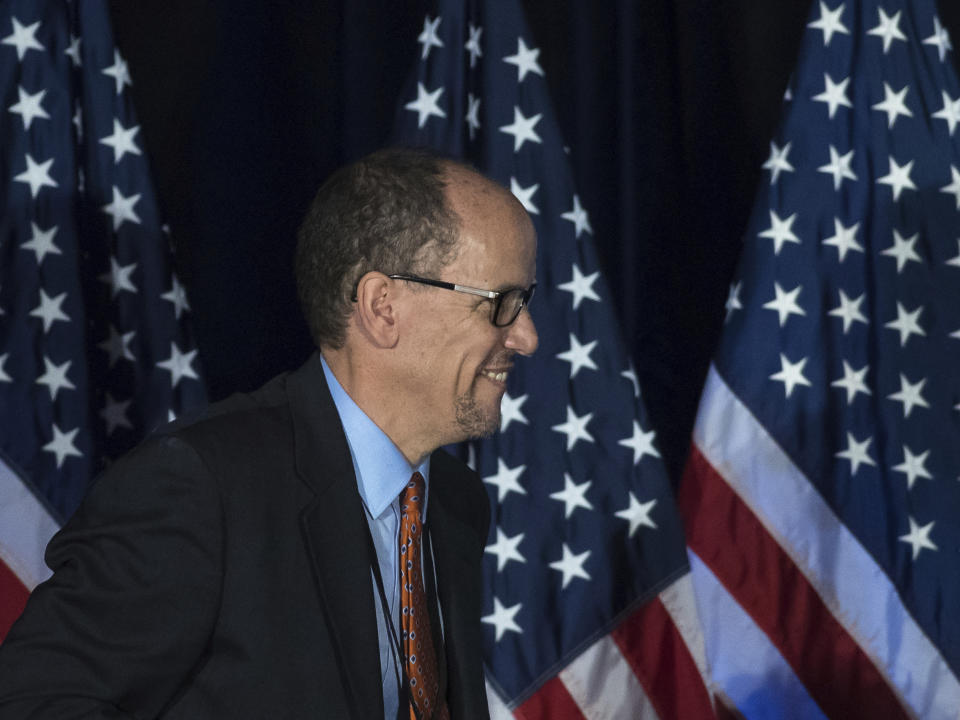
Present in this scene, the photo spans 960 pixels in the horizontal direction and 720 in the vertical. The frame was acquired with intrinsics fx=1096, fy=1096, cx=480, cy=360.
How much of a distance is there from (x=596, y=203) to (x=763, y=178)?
0.50 m

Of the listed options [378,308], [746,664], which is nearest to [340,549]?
[378,308]

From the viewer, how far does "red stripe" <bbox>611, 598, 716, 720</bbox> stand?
2945 mm

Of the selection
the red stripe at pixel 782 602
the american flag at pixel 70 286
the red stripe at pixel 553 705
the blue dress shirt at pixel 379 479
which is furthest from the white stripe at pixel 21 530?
the red stripe at pixel 782 602

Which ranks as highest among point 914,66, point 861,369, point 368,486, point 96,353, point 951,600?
point 914,66

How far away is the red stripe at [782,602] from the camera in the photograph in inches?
117

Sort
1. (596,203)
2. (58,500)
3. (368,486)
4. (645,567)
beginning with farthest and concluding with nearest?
(596,203) < (645,567) < (58,500) < (368,486)

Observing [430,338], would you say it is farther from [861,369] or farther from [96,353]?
[861,369]

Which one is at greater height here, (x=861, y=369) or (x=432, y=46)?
(x=432, y=46)

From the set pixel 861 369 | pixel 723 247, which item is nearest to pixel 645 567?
pixel 861 369

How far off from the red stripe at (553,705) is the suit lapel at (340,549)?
1.57 m

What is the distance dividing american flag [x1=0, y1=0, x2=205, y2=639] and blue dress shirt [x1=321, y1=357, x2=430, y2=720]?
136cm

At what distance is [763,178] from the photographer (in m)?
3.08

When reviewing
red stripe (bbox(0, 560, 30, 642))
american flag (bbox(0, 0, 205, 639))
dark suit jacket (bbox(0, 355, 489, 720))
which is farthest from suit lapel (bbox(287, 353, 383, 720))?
red stripe (bbox(0, 560, 30, 642))

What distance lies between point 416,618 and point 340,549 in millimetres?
231
